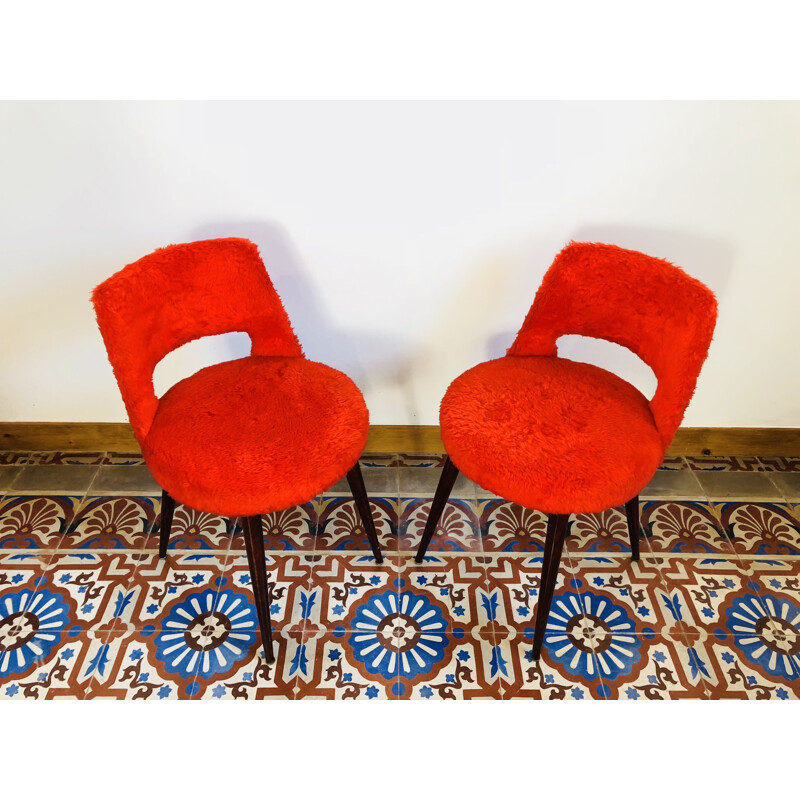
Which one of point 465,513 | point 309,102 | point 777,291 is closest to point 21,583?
point 465,513

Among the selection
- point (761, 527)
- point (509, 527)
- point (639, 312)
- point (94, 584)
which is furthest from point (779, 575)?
point (94, 584)

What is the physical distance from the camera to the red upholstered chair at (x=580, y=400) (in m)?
1.32

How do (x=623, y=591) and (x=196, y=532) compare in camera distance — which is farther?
(x=196, y=532)

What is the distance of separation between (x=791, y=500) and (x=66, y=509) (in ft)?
7.06

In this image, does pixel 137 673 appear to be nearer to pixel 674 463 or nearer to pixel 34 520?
pixel 34 520

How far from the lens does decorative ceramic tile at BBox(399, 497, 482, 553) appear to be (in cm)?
181

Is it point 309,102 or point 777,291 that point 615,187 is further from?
point 309,102

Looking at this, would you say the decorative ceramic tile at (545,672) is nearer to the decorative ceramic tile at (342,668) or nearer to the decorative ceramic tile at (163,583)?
the decorative ceramic tile at (342,668)

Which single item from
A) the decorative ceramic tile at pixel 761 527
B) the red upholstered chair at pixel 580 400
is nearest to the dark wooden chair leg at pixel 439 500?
the red upholstered chair at pixel 580 400

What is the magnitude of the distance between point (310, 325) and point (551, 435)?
31.1 inches

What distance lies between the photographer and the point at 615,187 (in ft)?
5.30

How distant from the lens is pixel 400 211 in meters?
1.65

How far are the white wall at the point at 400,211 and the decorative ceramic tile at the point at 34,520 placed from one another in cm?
38

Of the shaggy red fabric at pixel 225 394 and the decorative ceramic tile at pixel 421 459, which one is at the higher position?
the shaggy red fabric at pixel 225 394
